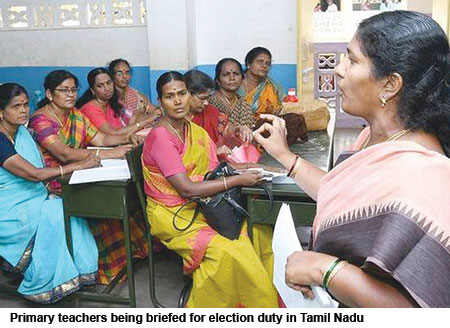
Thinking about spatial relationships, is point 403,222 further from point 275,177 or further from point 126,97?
point 126,97

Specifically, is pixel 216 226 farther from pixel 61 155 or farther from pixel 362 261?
pixel 362 261

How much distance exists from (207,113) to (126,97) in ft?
3.96

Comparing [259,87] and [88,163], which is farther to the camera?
[259,87]

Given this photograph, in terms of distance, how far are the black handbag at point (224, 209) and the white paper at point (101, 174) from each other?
1.21 feet

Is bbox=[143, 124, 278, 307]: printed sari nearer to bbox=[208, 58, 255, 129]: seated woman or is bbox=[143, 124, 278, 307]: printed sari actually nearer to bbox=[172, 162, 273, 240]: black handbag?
bbox=[172, 162, 273, 240]: black handbag

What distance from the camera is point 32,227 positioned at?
278 centimetres

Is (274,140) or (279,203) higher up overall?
(274,140)

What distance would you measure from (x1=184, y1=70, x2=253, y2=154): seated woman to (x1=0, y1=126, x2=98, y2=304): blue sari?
102 centimetres

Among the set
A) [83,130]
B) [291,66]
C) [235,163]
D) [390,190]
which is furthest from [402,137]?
[291,66]

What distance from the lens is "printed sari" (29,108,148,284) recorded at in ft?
10.3

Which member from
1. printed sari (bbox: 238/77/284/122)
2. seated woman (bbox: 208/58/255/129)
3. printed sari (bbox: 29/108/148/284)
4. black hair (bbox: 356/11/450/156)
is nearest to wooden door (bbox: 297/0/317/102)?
printed sari (bbox: 238/77/284/122)

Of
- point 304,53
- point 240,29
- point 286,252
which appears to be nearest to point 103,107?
point 240,29

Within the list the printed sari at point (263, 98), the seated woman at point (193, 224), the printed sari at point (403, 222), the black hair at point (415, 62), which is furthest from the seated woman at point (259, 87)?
the printed sari at point (403, 222)

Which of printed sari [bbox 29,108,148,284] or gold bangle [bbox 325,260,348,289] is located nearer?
gold bangle [bbox 325,260,348,289]
